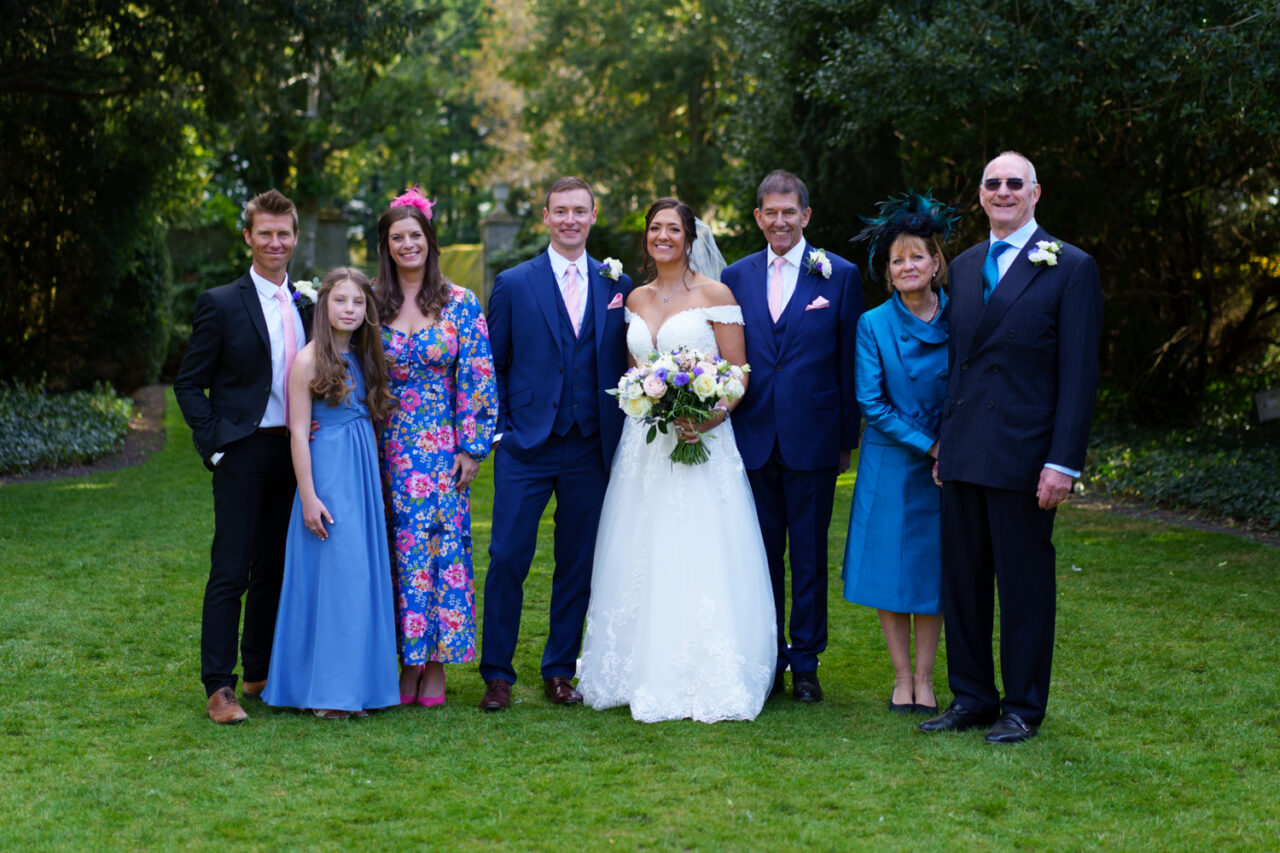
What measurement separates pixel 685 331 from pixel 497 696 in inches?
67.3

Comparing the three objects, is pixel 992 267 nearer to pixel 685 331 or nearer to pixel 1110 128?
pixel 685 331

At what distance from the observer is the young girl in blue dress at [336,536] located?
4.81 m

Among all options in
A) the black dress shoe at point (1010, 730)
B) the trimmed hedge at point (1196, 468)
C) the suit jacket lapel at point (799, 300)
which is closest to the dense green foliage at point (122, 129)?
the suit jacket lapel at point (799, 300)

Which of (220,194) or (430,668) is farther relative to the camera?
(220,194)

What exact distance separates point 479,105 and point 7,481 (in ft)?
94.8

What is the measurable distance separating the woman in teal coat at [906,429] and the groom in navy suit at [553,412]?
110 centimetres

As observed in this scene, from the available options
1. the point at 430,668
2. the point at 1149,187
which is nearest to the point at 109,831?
the point at 430,668

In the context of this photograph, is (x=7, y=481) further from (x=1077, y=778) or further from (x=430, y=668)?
(x=1077, y=778)

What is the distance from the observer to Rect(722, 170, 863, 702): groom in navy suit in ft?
16.9

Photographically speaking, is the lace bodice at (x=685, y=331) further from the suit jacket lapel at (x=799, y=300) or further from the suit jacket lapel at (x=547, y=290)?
the suit jacket lapel at (x=547, y=290)

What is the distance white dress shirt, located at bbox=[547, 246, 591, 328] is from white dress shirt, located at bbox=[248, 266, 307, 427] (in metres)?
1.08

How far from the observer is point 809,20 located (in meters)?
11.3

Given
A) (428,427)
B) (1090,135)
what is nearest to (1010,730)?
(428,427)

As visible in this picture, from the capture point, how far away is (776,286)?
207 inches
